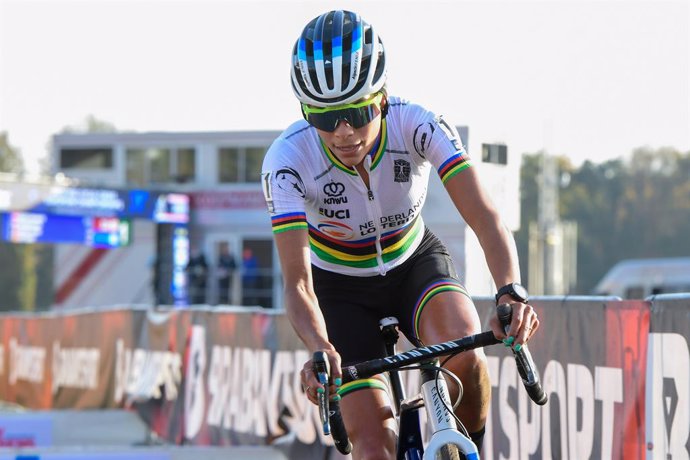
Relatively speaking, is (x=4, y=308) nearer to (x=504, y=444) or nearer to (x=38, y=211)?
(x=38, y=211)

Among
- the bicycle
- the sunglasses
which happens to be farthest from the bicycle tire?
the sunglasses

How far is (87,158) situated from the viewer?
3388 cm

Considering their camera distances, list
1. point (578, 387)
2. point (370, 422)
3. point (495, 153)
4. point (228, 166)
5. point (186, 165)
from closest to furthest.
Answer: point (370, 422), point (578, 387), point (495, 153), point (228, 166), point (186, 165)

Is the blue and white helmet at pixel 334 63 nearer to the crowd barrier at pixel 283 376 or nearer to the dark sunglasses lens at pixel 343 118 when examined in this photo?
the dark sunglasses lens at pixel 343 118

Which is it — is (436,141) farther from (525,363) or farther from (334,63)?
(525,363)

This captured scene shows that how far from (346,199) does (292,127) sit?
0.39 m

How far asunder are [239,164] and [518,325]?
89.1ft

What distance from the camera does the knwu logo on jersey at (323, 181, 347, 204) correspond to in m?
4.72

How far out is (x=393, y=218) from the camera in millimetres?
4863

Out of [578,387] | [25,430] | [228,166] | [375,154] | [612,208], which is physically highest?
[228,166]

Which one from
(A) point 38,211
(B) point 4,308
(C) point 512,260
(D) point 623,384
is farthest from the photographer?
(B) point 4,308

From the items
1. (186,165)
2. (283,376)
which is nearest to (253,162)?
(186,165)

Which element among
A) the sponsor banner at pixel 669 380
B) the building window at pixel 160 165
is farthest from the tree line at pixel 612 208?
the sponsor banner at pixel 669 380

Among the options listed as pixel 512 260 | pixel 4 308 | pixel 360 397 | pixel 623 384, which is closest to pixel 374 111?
pixel 512 260
